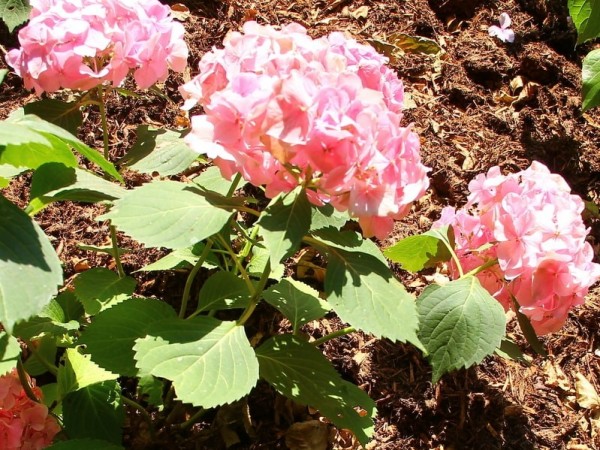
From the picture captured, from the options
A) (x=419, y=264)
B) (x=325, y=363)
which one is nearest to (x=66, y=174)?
(x=325, y=363)

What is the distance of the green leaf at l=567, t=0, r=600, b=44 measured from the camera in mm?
2596

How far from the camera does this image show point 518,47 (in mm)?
3354

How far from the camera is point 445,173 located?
2873mm

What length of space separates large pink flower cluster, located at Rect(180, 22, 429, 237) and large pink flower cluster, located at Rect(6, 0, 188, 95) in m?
0.27

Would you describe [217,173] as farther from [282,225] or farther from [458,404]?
[458,404]

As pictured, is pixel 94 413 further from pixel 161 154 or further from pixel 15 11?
pixel 15 11

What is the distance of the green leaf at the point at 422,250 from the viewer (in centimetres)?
185

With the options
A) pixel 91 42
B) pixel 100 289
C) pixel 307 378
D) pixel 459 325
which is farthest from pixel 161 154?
pixel 459 325

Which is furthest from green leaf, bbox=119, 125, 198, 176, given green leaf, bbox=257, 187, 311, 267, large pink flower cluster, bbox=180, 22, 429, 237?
green leaf, bbox=257, 187, 311, 267

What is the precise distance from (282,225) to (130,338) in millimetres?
575

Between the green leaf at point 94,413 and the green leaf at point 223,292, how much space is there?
1.11ft

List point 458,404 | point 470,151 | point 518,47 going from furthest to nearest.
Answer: point 518,47 → point 470,151 → point 458,404

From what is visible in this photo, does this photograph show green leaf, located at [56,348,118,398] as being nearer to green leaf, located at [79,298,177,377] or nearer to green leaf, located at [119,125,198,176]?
green leaf, located at [79,298,177,377]

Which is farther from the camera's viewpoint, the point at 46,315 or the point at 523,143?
the point at 523,143
